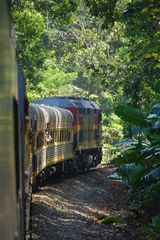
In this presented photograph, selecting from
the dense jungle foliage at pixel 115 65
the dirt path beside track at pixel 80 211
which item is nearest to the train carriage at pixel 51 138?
the dirt path beside track at pixel 80 211

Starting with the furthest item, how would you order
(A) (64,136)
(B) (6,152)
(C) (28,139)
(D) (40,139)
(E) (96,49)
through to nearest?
(E) (96,49)
(A) (64,136)
(D) (40,139)
(C) (28,139)
(B) (6,152)

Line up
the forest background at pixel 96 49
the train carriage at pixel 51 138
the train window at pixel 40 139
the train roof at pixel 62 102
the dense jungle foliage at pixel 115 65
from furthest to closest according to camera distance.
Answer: the train roof at pixel 62 102, the train window at pixel 40 139, the forest background at pixel 96 49, the train carriage at pixel 51 138, the dense jungle foliage at pixel 115 65

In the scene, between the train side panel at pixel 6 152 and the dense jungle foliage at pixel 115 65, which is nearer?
the train side panel at pixel 6 152

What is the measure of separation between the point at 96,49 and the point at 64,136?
1961 cm

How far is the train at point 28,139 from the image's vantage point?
Answer: 2.42m

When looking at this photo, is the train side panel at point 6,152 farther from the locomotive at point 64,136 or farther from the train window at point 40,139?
the train window at point 40,139

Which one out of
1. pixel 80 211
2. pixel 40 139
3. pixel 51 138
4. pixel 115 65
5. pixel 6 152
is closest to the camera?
pixel 6 152

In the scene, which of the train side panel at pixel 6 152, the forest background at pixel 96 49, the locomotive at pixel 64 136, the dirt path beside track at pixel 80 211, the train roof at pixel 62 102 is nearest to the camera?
the train side panel at pixel 6 152

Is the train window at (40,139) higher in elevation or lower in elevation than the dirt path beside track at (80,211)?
higher

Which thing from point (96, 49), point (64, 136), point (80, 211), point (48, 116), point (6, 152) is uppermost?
point (96, 49)

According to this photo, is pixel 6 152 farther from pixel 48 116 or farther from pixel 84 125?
pixel 84 125

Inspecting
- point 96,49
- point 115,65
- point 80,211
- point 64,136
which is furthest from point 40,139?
point 96,49

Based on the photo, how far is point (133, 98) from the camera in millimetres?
18781

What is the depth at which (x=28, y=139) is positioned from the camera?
29.8ft
